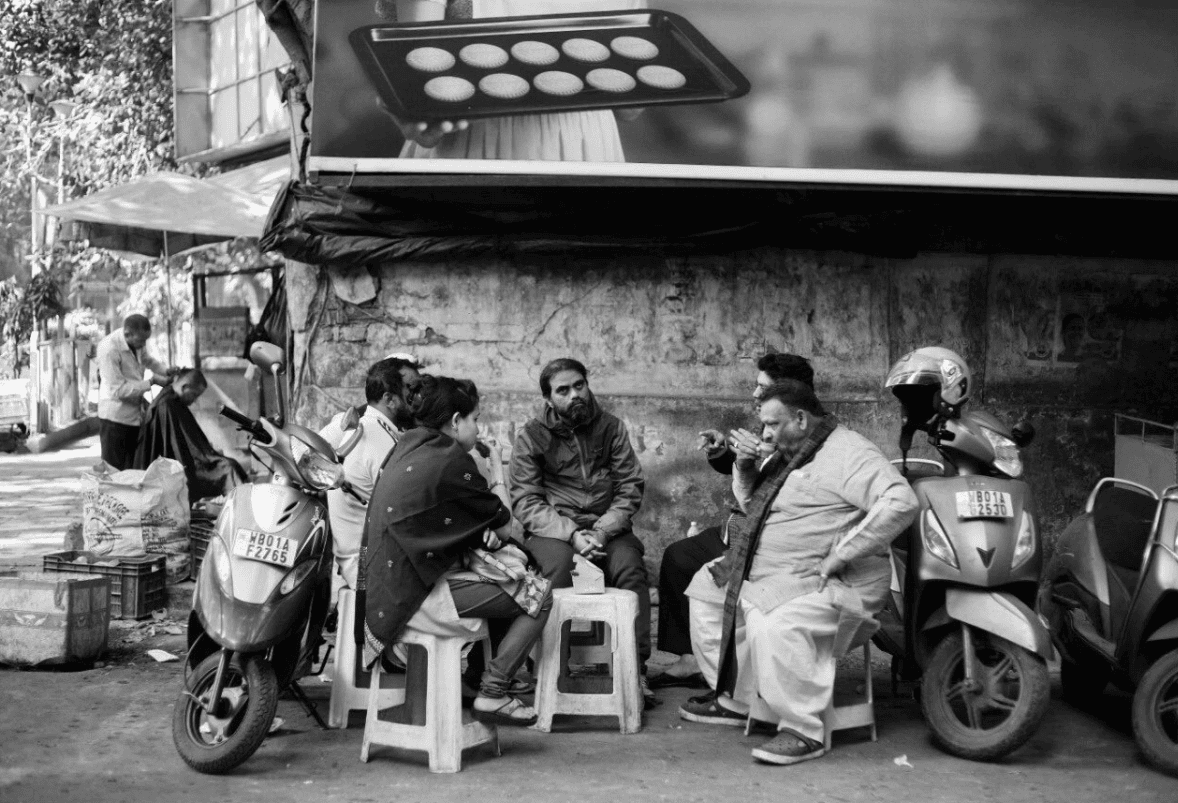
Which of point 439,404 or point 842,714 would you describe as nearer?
point 439,404

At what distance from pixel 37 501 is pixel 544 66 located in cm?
766

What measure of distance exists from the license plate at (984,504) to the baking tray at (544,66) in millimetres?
2570

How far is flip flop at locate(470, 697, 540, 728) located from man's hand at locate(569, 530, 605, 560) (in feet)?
2.68

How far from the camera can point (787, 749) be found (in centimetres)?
472

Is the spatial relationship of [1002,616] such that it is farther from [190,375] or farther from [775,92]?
[190,375]

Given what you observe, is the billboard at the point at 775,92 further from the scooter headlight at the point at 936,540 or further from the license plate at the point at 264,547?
the license plate at the point at 264,547

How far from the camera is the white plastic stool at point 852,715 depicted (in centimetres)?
488

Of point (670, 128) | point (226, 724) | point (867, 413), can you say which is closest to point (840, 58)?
point (670, 128)

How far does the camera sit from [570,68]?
6.57 meters

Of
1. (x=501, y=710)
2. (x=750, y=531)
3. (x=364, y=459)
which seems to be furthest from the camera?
(x=364, y=459)

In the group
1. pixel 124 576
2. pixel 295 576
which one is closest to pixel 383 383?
pixel 295 576

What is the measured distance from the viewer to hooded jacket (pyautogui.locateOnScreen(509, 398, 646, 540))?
593 centimetres

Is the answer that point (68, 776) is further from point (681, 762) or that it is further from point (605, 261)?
point (605, 261)

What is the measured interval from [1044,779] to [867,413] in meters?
2.98
